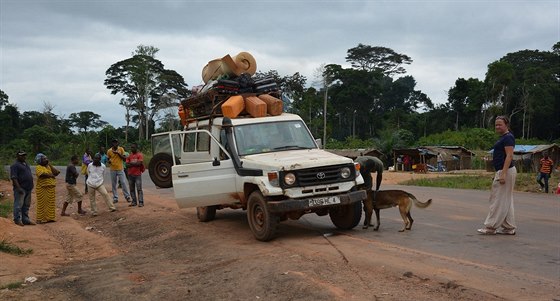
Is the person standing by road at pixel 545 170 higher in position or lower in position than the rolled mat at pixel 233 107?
lower

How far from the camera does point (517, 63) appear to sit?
71.2 metres

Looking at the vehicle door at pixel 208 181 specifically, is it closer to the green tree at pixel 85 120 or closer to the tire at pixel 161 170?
the tire at pixel 161 170

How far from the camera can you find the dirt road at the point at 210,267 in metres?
5.52

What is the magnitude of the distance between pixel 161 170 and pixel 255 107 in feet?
10.4

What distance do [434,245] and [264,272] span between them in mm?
2921

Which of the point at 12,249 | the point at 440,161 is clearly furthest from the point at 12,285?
the point at 440,161

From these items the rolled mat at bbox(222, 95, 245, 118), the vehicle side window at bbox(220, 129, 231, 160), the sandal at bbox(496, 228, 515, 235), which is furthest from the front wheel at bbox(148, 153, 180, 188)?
the sandal at bbox(496, 228, 515, 235)

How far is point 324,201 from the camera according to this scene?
7.91m

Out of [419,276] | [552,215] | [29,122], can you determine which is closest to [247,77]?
[419,276]

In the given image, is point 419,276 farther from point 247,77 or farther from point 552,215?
point 552,215

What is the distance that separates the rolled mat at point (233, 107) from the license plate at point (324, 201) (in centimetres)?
249

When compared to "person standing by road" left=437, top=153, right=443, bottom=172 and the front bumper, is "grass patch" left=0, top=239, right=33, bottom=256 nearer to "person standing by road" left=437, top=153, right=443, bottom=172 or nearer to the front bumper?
the front bumper

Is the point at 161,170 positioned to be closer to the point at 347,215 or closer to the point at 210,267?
Answer: the point at 347,215

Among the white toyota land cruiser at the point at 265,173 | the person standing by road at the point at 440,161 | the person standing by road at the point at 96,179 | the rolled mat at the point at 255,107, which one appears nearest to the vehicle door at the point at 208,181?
the white toyota land cruiser at the point at 265,173
